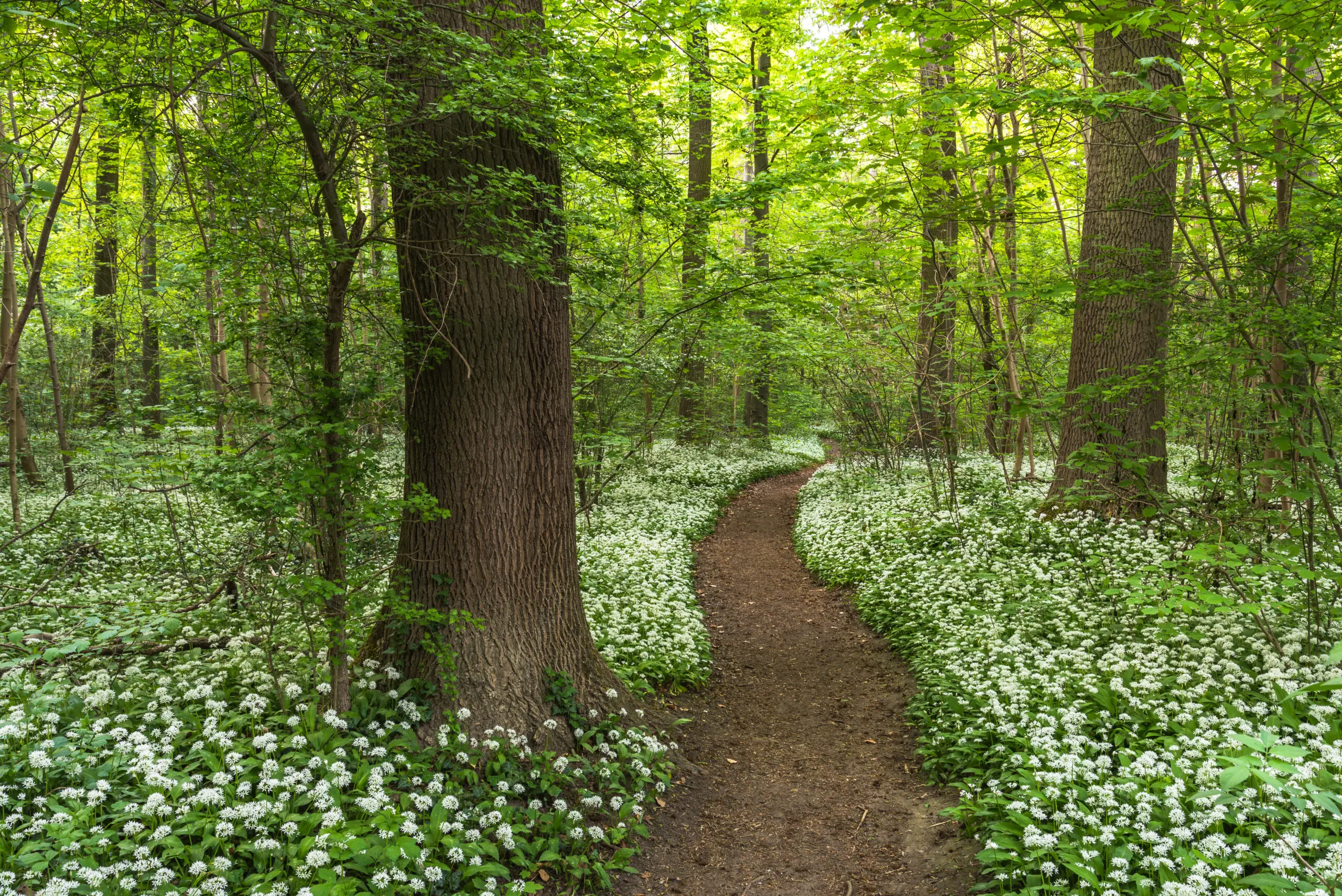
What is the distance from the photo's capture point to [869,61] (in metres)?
10.0

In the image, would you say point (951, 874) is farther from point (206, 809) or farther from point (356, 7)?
point (356, 7)

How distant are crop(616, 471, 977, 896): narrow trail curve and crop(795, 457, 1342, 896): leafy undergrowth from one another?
31 cm

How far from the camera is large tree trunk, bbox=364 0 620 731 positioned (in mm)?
4660

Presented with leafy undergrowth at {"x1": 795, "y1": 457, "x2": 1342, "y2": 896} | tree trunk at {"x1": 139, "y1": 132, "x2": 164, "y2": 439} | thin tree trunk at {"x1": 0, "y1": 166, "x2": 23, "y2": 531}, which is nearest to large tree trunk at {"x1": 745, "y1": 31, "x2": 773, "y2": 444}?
leafy undergrowth at {"x1": 795, "y1": 457, "x2": 1342, "y2": 896}

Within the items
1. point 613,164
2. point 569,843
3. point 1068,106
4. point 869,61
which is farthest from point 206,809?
point 869,61

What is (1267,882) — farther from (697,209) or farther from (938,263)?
(938,263)

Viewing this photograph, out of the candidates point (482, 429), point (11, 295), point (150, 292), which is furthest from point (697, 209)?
point (11, 295)

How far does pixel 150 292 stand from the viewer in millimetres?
6980

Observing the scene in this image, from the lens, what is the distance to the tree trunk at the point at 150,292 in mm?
5547

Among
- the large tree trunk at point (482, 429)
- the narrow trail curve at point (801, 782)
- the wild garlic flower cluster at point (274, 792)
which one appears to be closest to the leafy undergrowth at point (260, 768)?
the wild garlic flower cluster at point (274, 792)

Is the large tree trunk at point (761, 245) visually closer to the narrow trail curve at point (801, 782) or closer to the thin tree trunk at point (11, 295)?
the narrow trail curve at point (801, 782)

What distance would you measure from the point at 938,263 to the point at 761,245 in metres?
2.55

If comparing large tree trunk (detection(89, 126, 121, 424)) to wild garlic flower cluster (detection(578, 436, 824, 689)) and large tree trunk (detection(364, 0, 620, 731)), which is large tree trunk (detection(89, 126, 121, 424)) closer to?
large tree trunk (detection(364, 0, 620, 731))

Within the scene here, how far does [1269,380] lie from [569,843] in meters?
6.15
